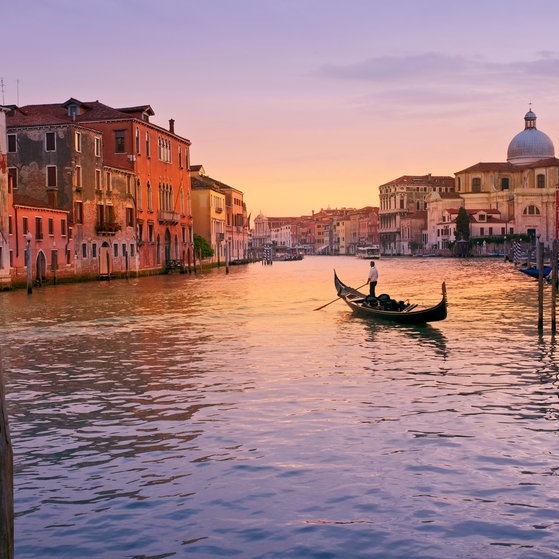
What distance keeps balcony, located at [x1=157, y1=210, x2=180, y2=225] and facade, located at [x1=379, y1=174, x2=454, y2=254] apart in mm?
85100

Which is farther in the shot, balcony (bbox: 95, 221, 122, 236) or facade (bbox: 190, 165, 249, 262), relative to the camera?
facade (bbox: 190, 165, 249, 262)

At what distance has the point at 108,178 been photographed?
42.0 m

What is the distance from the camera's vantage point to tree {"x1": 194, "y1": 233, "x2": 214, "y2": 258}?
60375 mm

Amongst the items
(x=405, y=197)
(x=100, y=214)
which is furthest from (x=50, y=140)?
(x=405, y=197)

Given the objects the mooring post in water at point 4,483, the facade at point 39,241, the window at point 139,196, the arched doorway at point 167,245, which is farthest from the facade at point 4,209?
the mooring post in water at point 4,483

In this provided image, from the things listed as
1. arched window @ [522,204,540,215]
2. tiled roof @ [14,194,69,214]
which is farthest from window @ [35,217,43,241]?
arched window @ [522,204,540,215]

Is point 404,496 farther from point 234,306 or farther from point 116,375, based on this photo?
point 234,306

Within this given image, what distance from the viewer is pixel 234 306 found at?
24.9m

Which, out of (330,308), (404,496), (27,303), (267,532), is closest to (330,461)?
(404,496)

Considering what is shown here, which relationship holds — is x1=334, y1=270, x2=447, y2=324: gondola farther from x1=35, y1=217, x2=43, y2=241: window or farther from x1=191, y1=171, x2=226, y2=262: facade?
x1=191, y1=171, x2=226, y2=262: facade

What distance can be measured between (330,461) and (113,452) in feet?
6.34

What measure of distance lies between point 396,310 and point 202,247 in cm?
4302

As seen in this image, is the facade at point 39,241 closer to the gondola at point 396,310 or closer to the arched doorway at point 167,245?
the arched doorway at point 167,245

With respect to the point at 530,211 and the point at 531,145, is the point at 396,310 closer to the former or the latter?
the point at 530,211
